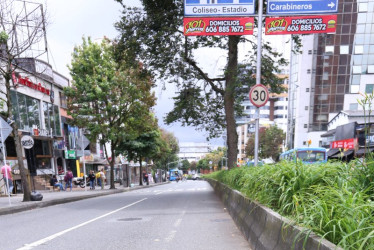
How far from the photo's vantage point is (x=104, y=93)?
71.9ft

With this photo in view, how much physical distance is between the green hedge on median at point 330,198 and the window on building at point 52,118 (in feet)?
81.2

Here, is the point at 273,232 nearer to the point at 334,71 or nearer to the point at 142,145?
the point at 142,145

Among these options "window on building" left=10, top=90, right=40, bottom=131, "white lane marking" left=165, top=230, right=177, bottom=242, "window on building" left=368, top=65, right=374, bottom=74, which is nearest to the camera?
"white lane marking" left=165, top=230, right=177, bottom=242

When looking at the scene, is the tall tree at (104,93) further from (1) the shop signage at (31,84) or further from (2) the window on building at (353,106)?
(2) the window on building at (353,106)

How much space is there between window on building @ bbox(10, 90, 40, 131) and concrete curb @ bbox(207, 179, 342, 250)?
19.9 m

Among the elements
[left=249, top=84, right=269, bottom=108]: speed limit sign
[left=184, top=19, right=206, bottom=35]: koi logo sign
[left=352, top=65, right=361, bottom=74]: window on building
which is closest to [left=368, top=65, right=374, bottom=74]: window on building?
[left=352, top=65, right=361, bottom=74]: window on building

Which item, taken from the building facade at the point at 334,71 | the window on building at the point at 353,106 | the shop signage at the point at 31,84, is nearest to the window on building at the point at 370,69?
the building facade at the point at 334,71

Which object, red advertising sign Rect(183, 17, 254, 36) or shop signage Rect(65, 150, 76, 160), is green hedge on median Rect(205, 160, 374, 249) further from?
shop signage Rect(65, 150, 76, 160)

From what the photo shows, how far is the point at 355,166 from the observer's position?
11.3ft

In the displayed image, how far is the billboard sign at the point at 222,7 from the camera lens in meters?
9.62

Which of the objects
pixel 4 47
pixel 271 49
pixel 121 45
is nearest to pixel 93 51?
pixel 121 45

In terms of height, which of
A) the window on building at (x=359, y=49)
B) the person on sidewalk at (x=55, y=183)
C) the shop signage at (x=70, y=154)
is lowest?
the person on sidewalk at (x=55, y=183)

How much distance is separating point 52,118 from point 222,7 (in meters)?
22.0

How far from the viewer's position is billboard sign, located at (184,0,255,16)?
962cm
